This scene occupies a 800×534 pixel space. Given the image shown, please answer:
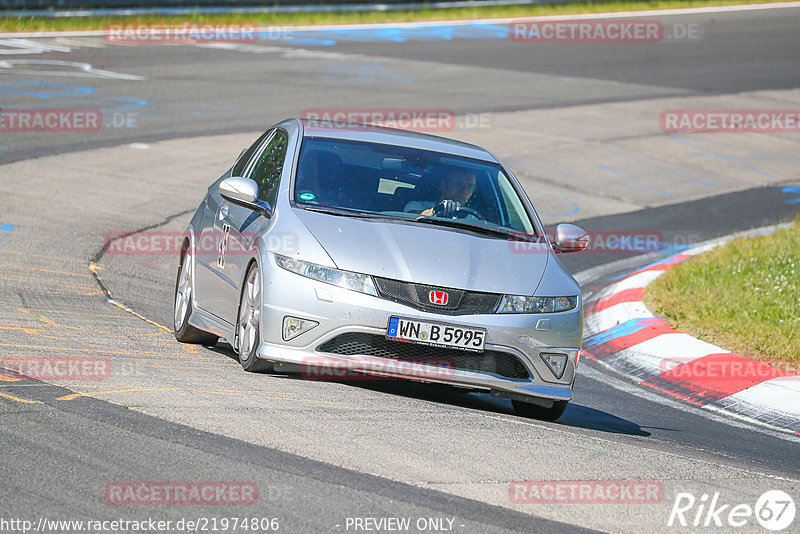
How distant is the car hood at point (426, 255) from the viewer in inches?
254

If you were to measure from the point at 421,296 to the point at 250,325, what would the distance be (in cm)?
104

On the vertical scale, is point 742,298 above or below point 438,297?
below

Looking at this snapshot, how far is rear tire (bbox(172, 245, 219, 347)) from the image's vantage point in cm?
799

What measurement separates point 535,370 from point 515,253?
768mm

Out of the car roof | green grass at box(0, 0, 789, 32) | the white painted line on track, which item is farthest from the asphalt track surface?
the car roof

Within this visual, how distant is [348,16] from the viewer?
31.9 metres

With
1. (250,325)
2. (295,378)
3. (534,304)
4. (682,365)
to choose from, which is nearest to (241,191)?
(250,325)

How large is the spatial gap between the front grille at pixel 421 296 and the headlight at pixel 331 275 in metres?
0.06

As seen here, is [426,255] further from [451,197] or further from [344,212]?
[451,197]

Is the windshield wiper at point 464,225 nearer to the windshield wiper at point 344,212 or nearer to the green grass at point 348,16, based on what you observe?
the windshield wiper at point 344,212

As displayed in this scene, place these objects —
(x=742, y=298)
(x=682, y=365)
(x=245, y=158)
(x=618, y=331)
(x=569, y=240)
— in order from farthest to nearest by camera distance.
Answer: (x=742, y=298) → (x=618, y=331) → (x=682, y=365) → (x=245, y=158) → (x=569, y=240)

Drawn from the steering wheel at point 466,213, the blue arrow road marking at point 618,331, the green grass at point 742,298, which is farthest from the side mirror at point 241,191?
the green grass at point 742,298

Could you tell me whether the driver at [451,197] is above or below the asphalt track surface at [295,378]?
above

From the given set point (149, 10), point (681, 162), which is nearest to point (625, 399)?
point (681, 162)
